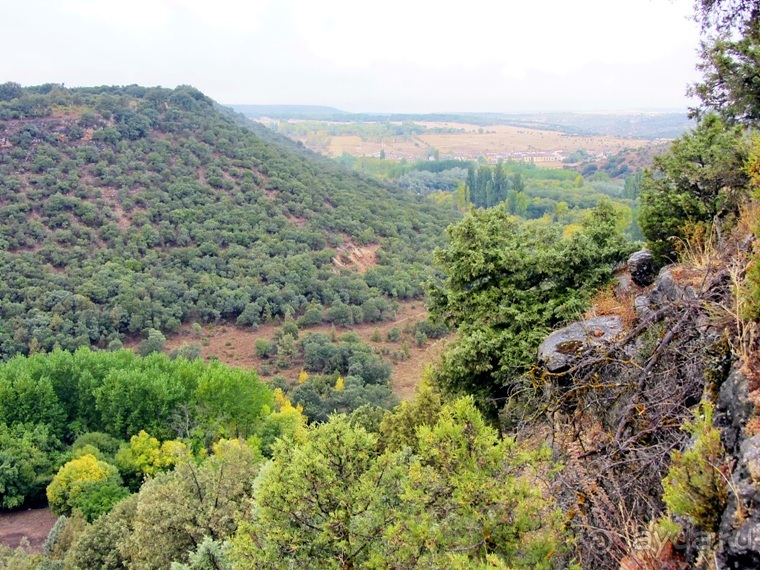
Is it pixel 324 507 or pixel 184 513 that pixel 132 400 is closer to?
pixel 184 513

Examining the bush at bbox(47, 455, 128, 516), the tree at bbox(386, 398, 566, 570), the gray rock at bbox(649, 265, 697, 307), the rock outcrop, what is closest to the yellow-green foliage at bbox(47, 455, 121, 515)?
the bush at bbox(47, 455, 128, 516)

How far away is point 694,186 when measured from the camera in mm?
9312

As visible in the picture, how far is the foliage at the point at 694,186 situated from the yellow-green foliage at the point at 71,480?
1946 centimetres

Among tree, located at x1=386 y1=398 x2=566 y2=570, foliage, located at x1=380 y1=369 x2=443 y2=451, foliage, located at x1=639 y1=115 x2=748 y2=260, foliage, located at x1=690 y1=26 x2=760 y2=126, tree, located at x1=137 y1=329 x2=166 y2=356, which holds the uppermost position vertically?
foliage, located at x1=690 y1=26 x2=760 y2=126

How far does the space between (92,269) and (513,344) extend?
3896 centimetres

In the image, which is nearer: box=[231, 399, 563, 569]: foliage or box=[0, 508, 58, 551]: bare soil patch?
box=[231, 399, 563, 569]: foliage

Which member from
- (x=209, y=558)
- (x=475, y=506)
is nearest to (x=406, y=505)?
(x=475, y=506)

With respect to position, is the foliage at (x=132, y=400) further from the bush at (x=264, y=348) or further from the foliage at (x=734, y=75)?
the foliage at (x=734, y=75)

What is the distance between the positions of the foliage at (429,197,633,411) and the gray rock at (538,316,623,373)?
1.18m

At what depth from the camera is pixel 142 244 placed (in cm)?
4488

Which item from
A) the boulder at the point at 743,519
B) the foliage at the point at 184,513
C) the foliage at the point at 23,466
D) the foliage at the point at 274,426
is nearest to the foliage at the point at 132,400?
the foliage at the point at 274,426

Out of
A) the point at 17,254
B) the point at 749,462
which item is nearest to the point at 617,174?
the point at 17,254

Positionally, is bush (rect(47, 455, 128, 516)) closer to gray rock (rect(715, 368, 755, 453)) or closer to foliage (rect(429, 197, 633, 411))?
foliage (rect(429, 197, 633, 411))

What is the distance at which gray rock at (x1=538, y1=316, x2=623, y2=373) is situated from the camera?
705cm
